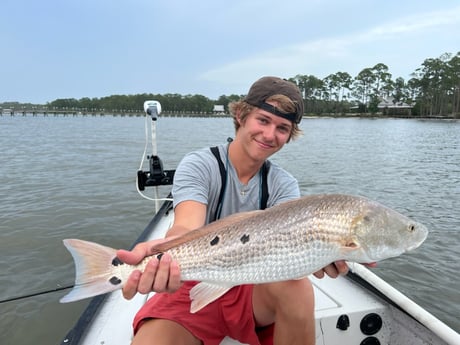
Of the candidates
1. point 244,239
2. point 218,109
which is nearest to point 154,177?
point 244,239

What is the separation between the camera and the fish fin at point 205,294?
2.25 m

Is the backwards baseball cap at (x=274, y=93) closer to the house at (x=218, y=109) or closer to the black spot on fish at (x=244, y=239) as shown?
the black spot on fish at (x=244, y=239)

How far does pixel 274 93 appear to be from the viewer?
2.91m

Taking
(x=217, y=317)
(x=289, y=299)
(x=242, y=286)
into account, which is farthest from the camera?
(x=242, y=286)

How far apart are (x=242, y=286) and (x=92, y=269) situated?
1166 millimetres

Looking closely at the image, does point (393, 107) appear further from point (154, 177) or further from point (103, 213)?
point (154, 177)

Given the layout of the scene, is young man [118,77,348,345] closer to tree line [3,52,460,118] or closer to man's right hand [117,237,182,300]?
man's right hand [117,237,182,300]

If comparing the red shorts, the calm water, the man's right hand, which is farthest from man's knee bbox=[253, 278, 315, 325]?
the calm water

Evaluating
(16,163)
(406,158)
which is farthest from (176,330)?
(406,158)

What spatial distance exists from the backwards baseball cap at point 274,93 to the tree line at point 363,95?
105333 mm

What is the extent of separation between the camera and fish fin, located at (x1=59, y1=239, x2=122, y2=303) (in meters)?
2.03

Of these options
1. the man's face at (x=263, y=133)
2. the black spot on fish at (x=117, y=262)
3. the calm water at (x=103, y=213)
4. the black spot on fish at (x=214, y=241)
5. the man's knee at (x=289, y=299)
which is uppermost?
the man's face at (x=263, y=133)

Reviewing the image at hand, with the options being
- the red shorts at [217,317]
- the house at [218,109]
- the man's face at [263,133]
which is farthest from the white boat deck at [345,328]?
the house at [218,109]

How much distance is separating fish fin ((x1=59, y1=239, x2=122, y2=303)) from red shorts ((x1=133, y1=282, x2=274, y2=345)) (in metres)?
0.66
